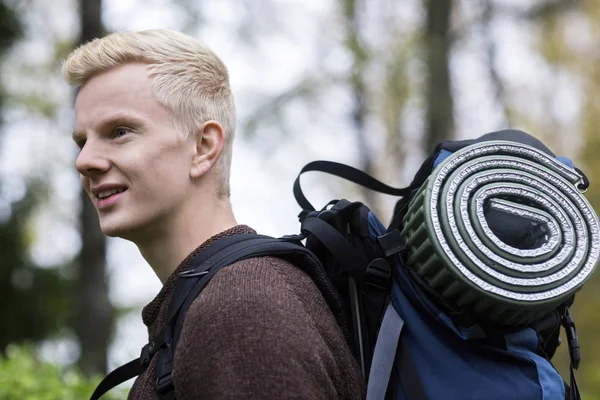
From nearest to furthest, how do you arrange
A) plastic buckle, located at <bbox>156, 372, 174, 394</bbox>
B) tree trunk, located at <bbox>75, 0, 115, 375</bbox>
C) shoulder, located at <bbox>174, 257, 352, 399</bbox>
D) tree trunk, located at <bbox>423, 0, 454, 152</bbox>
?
shoulder, located at <bbox>174, 257, 352, 399</bbox>, plastic buckle, located at <bbox>156, 372, 174, 394</bbox>, tree trunk, located at <bbox>75, 0, 115, 375</bbox>, tree trunk, located at <bbox>423, 0, 454, 152</bbox>

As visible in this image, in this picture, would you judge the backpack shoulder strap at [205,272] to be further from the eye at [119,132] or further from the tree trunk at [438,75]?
the tree trunk at [438,75]

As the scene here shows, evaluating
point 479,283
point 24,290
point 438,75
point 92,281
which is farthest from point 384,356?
point 24,290

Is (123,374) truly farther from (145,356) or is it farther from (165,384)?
(165,384)

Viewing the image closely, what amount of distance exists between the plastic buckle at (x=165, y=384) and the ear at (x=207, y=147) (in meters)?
0.66

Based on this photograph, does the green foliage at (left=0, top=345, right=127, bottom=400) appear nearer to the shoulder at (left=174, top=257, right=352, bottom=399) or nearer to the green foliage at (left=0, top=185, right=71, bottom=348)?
the shoulder at (left=174, top=257, right=352, bottom=399)

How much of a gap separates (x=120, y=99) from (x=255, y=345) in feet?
3.10


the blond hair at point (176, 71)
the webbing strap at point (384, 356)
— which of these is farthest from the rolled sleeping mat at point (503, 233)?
the blond hair at point (176, 71)

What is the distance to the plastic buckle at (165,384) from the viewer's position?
1.71 m

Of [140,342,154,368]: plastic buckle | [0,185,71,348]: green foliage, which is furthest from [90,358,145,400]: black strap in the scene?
[0,185,71,348]: green foliage

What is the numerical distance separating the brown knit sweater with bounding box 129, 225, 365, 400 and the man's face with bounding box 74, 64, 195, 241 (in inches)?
17.3

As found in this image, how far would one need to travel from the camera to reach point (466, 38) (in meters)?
9.41

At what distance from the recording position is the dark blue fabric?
1631 millimetres

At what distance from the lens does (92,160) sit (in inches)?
83.2

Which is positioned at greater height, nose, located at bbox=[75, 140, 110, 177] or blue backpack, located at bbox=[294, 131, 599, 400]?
nose, located at bbox=[75, 140, 110, 177]
